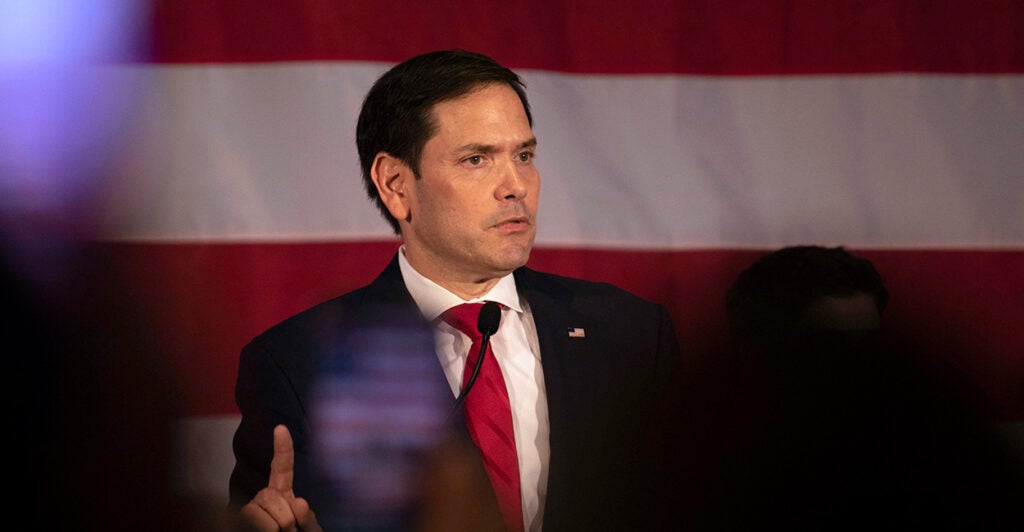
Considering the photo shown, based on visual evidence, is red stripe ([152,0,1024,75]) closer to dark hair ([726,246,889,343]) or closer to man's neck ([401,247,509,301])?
dark hair ([726,246,889,343])

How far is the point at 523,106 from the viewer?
4.41 ft

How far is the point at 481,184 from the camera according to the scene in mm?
1293

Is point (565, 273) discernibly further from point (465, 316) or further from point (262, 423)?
point (262, 423)

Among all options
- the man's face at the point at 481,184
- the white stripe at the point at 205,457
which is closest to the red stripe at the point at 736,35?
the man's face at the point at 481,184

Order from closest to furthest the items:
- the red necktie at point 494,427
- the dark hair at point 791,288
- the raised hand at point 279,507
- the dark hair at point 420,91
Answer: the raised hand at point 279,507 < the red necktie at point 494,427 < the dark hair at point 420,91 < the dark hair at point 791,288

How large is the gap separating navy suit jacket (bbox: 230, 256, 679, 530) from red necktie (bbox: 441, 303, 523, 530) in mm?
40

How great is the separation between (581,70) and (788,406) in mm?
1146

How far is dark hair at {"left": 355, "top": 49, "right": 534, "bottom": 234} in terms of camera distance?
51.9 inches

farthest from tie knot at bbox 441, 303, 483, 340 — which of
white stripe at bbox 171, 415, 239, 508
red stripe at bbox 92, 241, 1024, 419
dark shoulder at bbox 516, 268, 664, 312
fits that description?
white stripe at bbox 171, 415, 239, 508

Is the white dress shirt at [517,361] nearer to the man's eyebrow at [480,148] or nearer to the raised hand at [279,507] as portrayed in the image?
the man's eyebrow at [480,148]

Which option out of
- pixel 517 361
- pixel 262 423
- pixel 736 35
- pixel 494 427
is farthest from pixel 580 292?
pixel 736 35

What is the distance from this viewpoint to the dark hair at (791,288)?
146cm

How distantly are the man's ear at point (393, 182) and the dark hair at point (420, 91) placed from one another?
0.01 meters

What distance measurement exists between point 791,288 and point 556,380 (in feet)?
1.53
